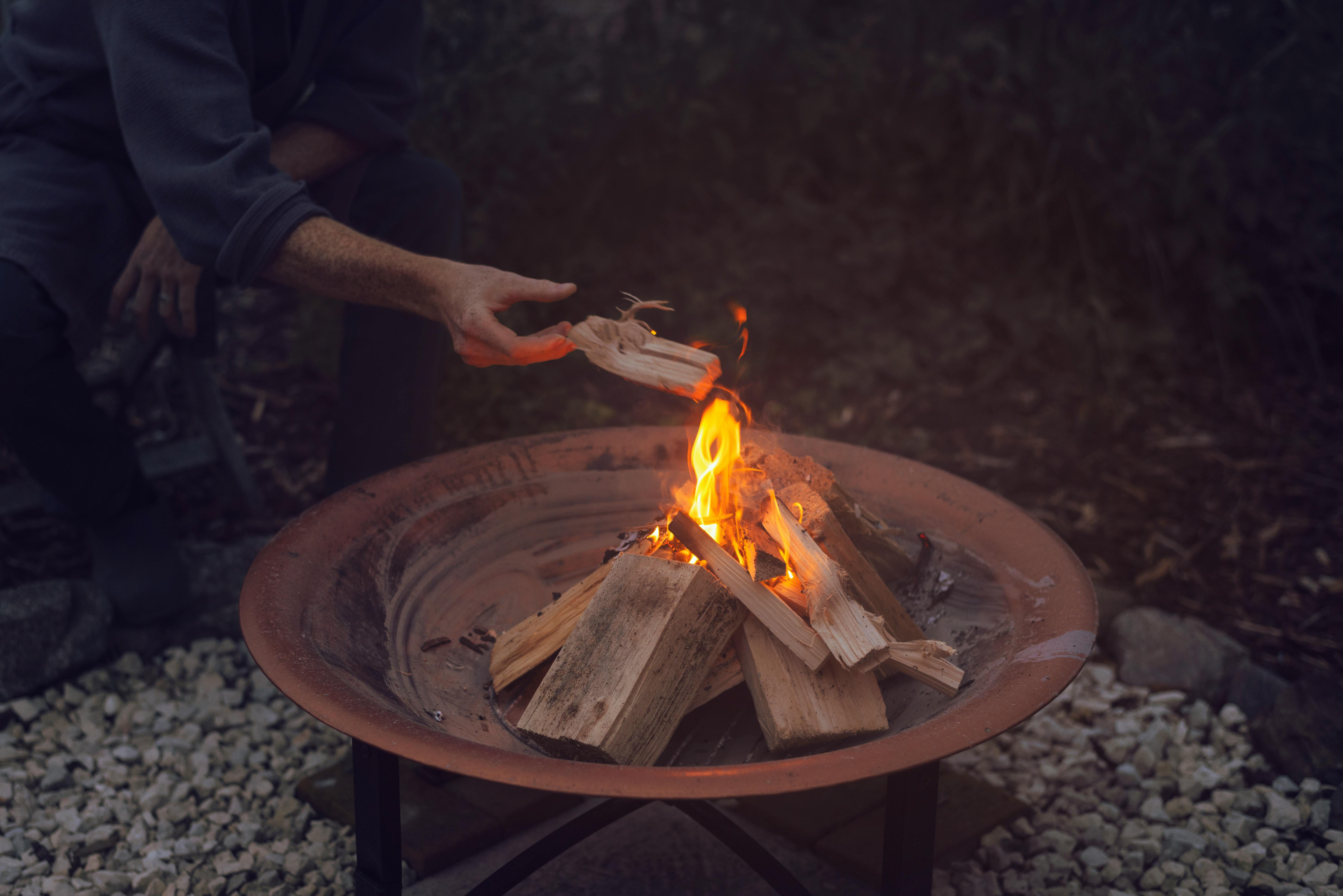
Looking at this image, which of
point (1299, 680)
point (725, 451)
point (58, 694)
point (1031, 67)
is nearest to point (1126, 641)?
point (1299, 680)

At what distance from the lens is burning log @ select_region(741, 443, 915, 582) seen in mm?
1733

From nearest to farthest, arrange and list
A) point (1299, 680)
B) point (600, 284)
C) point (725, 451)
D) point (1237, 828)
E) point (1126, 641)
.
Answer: point (725, 451), point (1237, 828), point (1299, 680), point (1126, 641), point (600, 284)

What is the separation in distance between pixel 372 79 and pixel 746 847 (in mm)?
1994

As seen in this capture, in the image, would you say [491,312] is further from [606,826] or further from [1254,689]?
[1254,689]

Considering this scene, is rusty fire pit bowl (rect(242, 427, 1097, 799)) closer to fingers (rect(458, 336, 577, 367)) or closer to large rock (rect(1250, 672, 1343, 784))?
fingers (rect(458, 336, 577, 367))

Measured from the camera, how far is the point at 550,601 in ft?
6.28

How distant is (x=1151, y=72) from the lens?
12.6 feet

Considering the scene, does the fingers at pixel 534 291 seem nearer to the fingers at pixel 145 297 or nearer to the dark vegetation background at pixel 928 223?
the fingers at pixel 145 297

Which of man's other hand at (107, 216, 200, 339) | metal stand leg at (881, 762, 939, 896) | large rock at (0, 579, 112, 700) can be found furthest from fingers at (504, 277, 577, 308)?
large rock at (0, 579, 112, 700)

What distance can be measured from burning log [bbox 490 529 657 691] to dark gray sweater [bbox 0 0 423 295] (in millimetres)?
757

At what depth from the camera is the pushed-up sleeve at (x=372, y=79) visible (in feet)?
7.78

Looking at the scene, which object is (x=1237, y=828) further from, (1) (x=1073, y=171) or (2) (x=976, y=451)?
(1) (x=1073, y=171)

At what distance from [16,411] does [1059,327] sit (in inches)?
137

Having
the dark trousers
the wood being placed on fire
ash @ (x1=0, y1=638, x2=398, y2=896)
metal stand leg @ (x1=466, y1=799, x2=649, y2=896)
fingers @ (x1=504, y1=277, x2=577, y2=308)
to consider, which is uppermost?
fingers @ (x1=504, y1=277, x2=577, y2=308)
